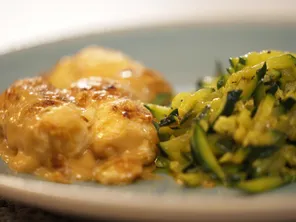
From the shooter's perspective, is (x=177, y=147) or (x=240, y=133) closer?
(x=240, y=133)

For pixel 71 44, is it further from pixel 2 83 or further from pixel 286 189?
Answer: pixel 286 189

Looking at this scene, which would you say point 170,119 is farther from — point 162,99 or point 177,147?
point 162,99

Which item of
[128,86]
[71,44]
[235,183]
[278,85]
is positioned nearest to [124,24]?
[71,44]

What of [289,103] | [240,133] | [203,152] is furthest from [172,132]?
[289,103]

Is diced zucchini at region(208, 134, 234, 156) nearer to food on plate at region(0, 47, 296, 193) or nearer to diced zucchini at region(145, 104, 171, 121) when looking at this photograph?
food on plate at region(0, 47, 296, 193)

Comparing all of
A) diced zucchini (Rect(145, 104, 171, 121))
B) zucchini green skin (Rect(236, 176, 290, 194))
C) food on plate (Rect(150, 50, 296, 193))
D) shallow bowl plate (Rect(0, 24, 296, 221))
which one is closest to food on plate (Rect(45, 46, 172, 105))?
shallow bowl plate (Rect(0, 24, 296, 221))
